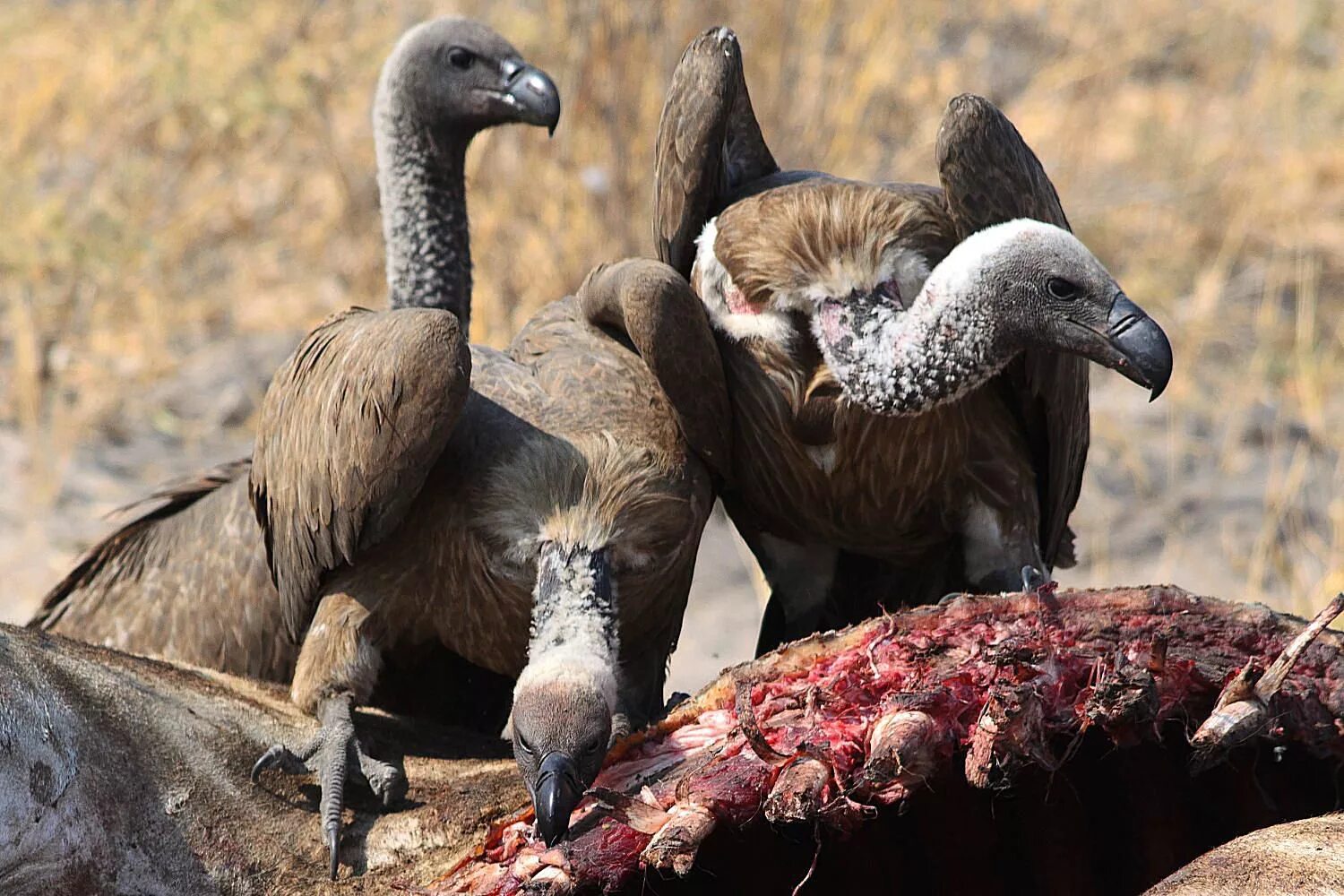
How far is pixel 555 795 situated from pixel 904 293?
1.23m

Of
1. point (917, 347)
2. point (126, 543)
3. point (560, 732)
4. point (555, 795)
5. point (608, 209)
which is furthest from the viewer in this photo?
point (608, 209)

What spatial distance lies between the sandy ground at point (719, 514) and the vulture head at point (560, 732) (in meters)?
2.74

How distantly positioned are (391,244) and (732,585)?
2.25 meters

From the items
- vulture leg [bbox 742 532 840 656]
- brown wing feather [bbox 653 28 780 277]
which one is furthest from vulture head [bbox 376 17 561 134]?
vulture leg [bbox 742 532 840 656]

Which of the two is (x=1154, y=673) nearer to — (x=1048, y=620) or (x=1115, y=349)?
(x=1048, y=620)

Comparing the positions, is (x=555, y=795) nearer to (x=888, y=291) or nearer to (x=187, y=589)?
(x=888, y=291)

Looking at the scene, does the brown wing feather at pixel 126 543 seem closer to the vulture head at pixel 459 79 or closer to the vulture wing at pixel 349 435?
the vulture wing at pixel 349 435

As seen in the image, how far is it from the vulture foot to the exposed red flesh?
0.30 m

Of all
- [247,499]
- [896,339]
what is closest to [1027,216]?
[896,339]

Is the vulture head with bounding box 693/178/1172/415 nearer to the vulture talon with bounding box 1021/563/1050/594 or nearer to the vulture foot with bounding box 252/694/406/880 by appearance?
the vulture talon with bounding box 1021/563/1050/594

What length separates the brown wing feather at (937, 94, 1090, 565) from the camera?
3.03 meters

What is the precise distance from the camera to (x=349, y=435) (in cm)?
304

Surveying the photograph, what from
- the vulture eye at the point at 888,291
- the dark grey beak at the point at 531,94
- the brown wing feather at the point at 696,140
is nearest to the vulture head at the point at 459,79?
the dark grey beak at the point at 531,94

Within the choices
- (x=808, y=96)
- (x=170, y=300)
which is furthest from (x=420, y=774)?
(x=170, y=300)
